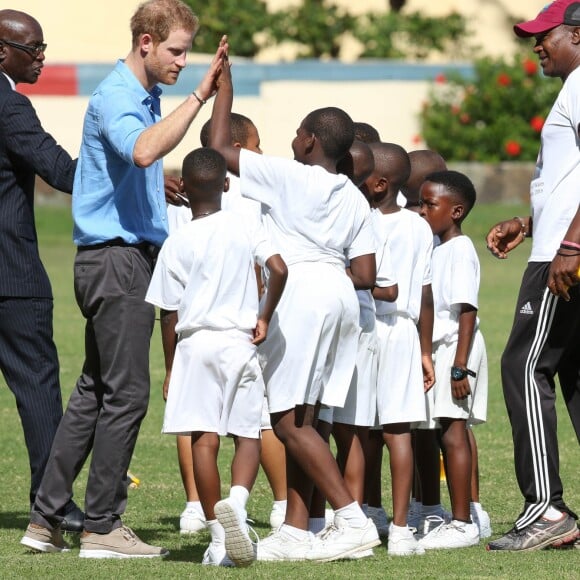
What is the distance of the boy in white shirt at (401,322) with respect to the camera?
21.6 ft

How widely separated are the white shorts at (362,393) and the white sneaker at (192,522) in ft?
3.30

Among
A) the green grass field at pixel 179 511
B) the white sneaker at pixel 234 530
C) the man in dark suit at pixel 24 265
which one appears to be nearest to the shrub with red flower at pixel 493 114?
the green grass field at pixel 179 511

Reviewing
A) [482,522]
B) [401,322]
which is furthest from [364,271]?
[482,522]

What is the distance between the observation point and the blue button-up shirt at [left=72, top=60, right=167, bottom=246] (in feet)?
20.6

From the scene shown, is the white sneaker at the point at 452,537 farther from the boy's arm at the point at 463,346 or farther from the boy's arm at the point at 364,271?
the boy's arm at the point at 364,271

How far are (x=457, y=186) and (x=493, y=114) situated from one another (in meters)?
27.3

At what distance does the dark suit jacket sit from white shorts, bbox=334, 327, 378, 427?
155cm

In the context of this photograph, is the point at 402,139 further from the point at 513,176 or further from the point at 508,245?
the point at 508,245

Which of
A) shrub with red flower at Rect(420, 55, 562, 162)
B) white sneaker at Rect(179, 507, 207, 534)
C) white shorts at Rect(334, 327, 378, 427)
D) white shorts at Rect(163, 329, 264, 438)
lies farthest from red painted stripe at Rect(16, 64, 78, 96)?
white shorts at Rect(163, 329, 264, 438)

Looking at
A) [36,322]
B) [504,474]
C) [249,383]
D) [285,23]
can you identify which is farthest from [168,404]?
[285,23]

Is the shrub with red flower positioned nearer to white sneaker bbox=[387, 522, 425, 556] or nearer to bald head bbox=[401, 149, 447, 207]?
bald head bbox=[401, 149, 447, 207]

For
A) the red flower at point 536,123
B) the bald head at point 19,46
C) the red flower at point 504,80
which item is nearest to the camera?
the bald head at point 19,46

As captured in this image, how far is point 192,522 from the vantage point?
711 cm

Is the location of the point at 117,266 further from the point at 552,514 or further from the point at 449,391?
the point at 552,514
